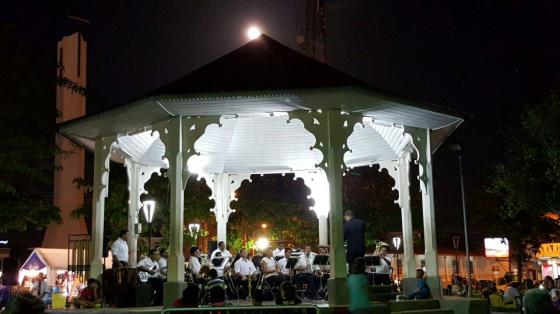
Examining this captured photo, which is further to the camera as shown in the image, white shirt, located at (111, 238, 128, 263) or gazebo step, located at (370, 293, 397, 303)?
white shirt, located at (111, 238, 128, 263)

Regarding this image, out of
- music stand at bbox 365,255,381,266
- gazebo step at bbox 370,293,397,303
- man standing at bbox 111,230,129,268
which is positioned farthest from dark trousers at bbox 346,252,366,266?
man standing at bbox 111,230,129,268

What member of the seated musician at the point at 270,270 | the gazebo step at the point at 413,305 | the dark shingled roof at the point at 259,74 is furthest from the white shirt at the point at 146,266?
the gazebo step at the point at 413,305

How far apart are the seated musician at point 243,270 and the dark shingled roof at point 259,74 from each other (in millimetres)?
4937

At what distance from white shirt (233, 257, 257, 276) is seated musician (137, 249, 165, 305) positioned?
79.8 inches

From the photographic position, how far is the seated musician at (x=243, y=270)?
1621cm

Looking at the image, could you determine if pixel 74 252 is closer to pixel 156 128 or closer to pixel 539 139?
pixel 156 128

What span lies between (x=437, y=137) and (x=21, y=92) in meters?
12.6

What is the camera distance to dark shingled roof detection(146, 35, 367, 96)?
12820mm

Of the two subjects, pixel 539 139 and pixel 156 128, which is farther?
pixel 539 139

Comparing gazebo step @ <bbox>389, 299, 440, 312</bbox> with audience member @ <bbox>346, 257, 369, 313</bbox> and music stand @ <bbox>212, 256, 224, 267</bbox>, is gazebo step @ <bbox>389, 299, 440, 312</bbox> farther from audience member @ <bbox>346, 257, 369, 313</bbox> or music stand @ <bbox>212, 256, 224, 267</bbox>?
music stand @ <bbox>212, 256, 224, 267</bbox>

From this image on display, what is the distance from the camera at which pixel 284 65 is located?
14.3 metres

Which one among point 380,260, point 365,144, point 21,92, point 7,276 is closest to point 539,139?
point 365,144

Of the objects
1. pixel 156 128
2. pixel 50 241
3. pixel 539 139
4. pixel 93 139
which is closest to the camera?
pixel 156 128

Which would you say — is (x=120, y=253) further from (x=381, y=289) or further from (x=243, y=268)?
(x=381, y=289)
